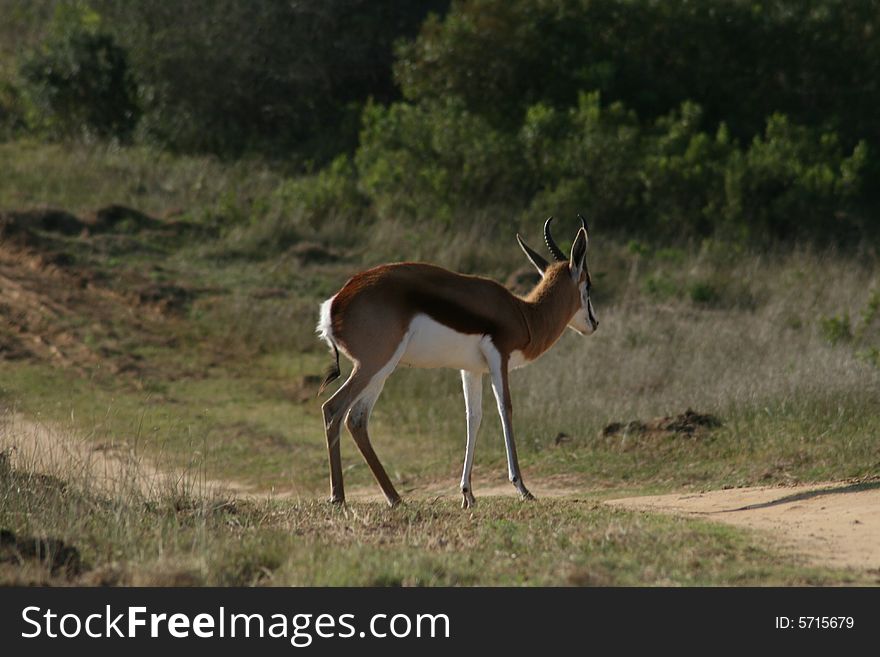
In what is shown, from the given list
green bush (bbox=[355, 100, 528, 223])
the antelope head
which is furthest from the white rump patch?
green bush (bbox=[355, 100, 528, 223])

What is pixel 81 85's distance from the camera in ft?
93.8

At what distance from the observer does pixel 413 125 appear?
76.5ft

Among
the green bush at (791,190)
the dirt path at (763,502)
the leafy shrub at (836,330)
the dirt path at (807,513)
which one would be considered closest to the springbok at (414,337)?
the dirt path at (763,502)

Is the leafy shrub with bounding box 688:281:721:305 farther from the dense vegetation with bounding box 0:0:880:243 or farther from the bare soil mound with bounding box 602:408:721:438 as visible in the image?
the bare soil mound with bounding box 602:408:721:438

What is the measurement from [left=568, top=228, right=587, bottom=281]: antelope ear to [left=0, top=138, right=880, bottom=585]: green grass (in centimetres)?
193

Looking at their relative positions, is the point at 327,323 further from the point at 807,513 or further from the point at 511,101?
the point at 511,101

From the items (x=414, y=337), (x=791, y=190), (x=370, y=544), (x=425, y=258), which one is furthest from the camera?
(x=791, y=190)

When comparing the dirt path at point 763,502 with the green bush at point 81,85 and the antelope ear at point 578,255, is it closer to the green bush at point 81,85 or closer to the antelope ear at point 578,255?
the antelope ear at point 578,255

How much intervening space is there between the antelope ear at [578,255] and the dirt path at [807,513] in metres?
1.86

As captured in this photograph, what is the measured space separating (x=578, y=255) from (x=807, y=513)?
2.85m

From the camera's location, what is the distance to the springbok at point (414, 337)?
9.12 meters

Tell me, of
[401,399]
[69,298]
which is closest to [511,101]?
[69,298]

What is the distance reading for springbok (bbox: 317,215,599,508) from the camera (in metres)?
9.12

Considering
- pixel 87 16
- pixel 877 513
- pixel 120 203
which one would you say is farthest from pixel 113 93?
pixel 877 513
